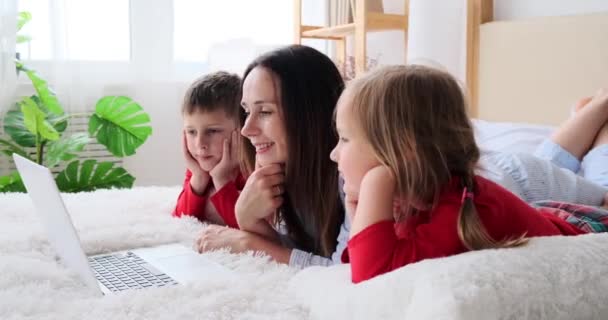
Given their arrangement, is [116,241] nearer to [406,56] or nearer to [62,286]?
[62,286]

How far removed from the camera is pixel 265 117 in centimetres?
126

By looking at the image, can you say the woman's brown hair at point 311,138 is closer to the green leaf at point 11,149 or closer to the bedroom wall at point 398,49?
the bedroom wall at point 398,49

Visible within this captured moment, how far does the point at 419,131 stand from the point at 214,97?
2.57 ft

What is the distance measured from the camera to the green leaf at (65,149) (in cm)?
270

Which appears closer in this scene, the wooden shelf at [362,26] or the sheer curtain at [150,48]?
the wooden shelf at [362,26]

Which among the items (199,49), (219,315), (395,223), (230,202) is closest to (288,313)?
(219,315)

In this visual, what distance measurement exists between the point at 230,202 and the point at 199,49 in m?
1.97

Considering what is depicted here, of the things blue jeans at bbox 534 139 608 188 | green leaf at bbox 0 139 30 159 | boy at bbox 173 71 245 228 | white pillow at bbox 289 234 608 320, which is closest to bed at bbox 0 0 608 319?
white pillow at bbox 289 234 608 320

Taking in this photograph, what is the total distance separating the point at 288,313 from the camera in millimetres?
814

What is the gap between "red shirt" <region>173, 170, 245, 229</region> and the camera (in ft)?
4.95

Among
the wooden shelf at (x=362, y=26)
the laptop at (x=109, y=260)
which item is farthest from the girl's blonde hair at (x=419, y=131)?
the wooden shelf at (x=362, y=26)

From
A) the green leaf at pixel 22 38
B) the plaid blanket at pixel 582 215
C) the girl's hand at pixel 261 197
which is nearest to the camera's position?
Answer: the plaid blanket at pixel 582 215

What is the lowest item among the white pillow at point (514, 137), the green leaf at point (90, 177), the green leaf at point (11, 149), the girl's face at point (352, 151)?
the green leaf at point (90, 177)

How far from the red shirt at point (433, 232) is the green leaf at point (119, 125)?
2181mm
